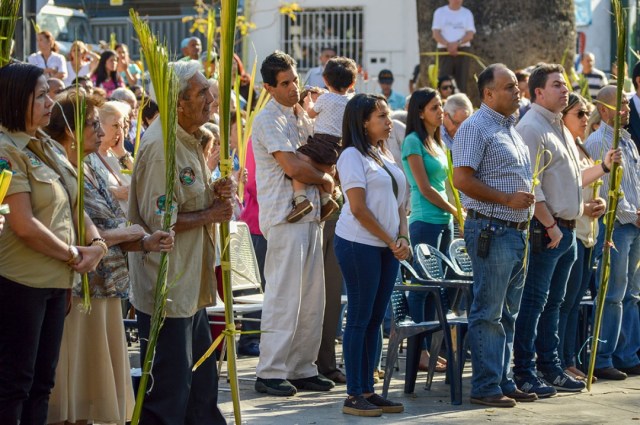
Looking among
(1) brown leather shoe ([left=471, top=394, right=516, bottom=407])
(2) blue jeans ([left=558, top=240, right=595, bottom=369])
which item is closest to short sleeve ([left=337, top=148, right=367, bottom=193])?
(1) brown leather shoe ([left=471, top=394, right=516, bottom=407])

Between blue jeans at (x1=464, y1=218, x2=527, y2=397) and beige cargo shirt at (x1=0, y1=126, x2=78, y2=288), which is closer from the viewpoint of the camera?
beige cargo shirt at (x1=0, y1=126, x2=78, y2=288)

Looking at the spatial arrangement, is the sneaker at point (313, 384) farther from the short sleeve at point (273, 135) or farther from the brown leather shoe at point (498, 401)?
the short sleeve at point (273, 135)

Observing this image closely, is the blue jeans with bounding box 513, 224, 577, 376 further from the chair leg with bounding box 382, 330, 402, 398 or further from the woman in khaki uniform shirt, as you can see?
the woman in khaki uniform shirt

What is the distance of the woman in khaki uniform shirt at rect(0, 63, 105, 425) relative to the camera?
539 cm

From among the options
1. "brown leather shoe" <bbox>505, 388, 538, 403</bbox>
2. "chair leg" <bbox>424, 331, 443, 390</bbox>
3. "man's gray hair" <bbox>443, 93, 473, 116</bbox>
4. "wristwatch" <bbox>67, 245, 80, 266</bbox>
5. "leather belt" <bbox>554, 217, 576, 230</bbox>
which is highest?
"man's gray hair" <bbox>443, 93, 473, 116</bbox>

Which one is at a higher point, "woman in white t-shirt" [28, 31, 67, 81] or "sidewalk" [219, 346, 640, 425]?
"woman in white t-shirt" [28, 31, 67, 81]

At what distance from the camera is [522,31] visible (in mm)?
14102

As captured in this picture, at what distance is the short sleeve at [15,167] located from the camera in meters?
5.37

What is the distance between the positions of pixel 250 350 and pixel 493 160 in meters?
3.06

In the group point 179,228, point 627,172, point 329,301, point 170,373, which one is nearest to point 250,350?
point 329,301

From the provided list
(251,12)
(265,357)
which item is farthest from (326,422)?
(251,12)

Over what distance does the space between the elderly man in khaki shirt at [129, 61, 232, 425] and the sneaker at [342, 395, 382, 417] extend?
147 centimetres

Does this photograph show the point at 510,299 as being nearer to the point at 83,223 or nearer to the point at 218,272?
the point at 218,272

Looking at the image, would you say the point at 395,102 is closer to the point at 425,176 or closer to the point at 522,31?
the point at 522,31
